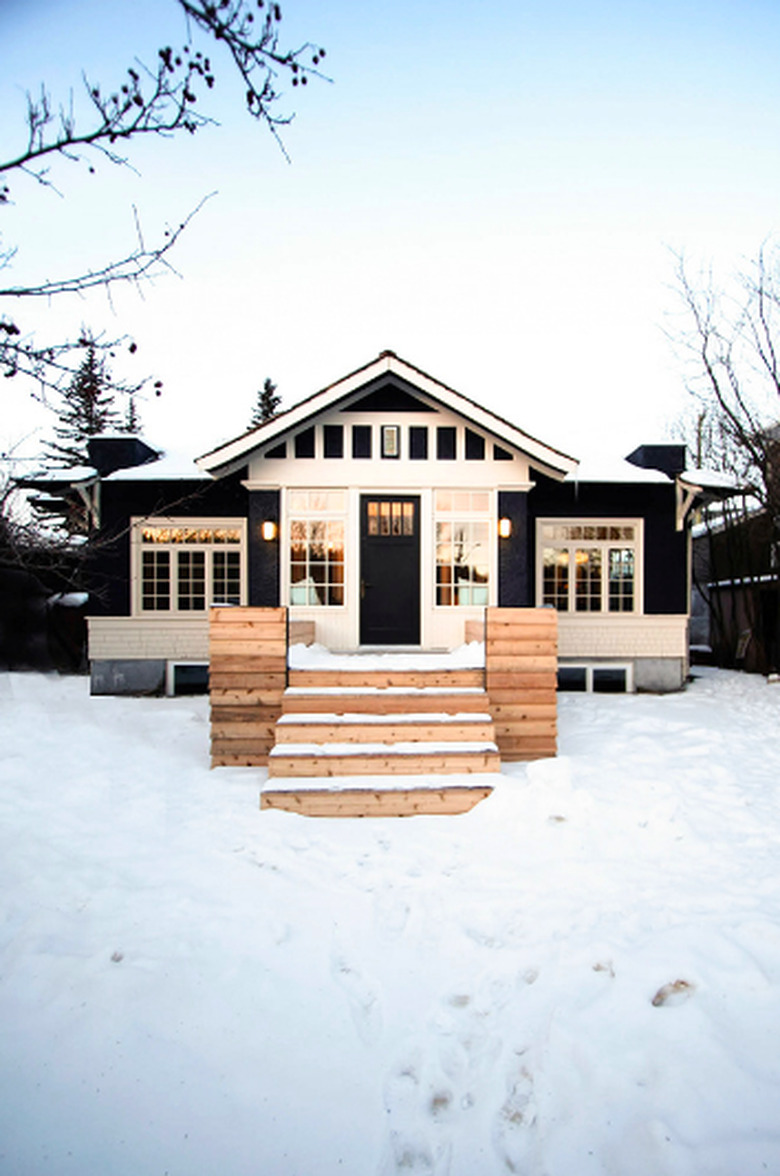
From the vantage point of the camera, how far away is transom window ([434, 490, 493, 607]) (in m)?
8.38

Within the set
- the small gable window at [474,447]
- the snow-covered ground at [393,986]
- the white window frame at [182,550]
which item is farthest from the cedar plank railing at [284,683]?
the white window frame at [182,550]

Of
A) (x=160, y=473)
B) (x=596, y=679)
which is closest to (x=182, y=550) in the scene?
(x=160, y=473)

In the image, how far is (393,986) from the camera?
2762 mm

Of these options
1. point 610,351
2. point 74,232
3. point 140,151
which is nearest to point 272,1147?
point 140,151

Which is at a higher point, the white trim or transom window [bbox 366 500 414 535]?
transom window [bbox 366 500 414 535]

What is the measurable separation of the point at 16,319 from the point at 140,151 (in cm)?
84

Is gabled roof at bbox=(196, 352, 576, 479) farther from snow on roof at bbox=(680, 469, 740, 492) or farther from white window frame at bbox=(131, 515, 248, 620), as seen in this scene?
snow on roof at bbox=(680, 469, 740, 492)

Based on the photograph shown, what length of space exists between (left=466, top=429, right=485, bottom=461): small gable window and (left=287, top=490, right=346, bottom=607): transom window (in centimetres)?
192

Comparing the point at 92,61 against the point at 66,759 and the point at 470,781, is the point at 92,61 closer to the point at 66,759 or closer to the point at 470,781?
the point at 470,781

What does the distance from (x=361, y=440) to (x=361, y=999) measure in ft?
23.0

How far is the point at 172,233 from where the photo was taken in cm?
233

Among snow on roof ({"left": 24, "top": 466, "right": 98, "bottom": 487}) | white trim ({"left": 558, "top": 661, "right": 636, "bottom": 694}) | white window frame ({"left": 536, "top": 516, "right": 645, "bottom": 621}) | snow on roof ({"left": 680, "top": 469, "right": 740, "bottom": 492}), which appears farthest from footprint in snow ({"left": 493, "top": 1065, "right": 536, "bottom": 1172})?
snow on roof ({"left": 24, "top": 466, "right": 98, "bottom": 487})

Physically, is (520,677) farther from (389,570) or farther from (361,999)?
(361,999)

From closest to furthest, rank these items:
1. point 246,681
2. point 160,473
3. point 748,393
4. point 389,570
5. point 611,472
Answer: point 246,681 → point 389,570 → point 160,473 → point 611,472 → point 748,393
